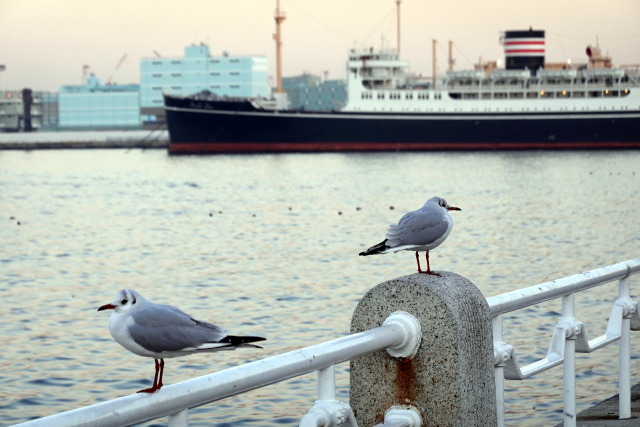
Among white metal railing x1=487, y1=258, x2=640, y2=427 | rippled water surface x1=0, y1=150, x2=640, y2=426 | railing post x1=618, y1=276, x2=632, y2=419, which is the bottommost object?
rippled water surface x1=0, y1=150, x2=640, y2=426

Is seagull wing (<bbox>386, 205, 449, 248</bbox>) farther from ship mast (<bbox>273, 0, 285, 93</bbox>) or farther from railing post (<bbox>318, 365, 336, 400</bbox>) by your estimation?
ship mast (<bbox>273, 0, 285, 93</bbox>)

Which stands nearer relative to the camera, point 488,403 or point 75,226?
point 488,403

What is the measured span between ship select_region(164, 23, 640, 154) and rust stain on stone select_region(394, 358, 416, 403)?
79.9 m

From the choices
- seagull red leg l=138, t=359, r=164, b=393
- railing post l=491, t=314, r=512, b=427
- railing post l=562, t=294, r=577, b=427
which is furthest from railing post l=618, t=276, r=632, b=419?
seagull red leg l=138, t=359, r=164, b=393

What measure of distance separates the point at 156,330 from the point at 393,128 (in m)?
83.2

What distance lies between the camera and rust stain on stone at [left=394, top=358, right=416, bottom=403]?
3.57 m

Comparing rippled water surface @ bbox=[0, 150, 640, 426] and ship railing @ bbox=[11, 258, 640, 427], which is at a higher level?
ship railing @ bbox=[11, 258, 640, 427]

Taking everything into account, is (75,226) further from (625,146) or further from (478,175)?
(625,146)

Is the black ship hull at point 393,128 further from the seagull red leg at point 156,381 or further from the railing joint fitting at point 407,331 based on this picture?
the seagull red leg at point 156,381

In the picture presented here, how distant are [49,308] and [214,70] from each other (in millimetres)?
159641

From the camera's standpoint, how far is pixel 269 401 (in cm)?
1020

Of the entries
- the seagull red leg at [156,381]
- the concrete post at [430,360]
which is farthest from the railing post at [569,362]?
the seagull red leg at [156,381]

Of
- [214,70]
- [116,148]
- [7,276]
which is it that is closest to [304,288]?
[7,276]

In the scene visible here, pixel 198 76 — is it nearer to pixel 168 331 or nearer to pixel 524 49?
pixel 524 49
